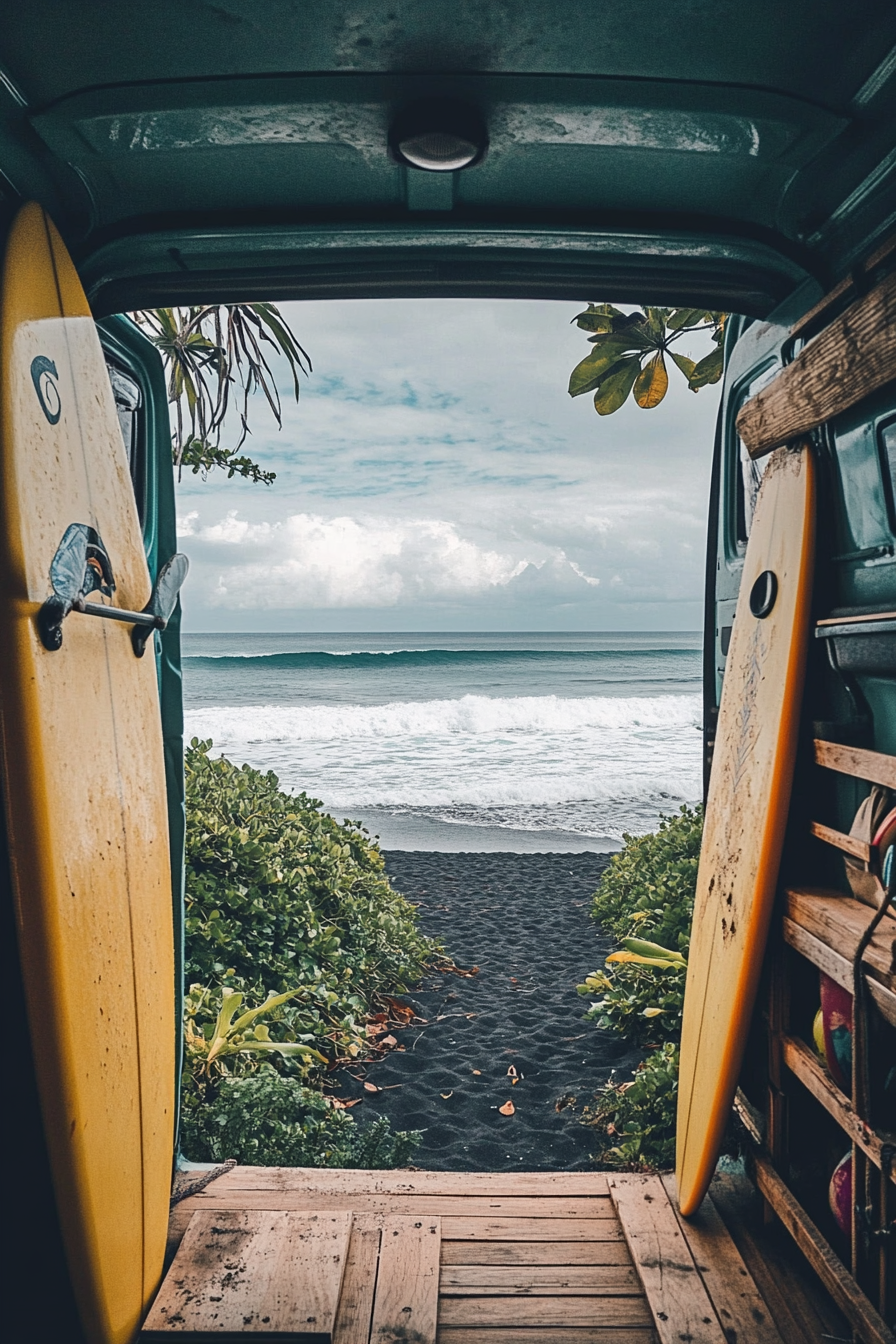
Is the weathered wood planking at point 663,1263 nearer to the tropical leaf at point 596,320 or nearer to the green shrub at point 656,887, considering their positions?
the green shrub at point 656,887

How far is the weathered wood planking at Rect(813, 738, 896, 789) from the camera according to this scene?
1636 mm

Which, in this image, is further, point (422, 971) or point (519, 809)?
point (519, 809)

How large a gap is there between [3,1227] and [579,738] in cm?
1710

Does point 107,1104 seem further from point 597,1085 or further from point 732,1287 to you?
point 597,1085

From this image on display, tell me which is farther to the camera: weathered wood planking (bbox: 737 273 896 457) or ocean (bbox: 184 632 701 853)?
ocean (bbox: 184 632 701 853)

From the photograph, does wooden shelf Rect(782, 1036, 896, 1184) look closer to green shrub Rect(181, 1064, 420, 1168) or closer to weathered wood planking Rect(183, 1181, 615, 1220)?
weathered wood planking Rect(183, 1181, 615, 1220)

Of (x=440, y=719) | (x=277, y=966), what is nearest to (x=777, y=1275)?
(x=277, y=966)

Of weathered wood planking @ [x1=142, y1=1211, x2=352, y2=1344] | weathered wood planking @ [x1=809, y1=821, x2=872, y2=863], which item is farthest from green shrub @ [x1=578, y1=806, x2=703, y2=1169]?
weathered wood planking @ [x1=809, y1=821, x2=872, y2=863]

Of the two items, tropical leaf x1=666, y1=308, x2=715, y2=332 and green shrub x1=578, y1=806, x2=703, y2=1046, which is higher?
tropical leaf x1=666, y1=308, x2=715, y2=332

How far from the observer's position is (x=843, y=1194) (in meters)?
1.77

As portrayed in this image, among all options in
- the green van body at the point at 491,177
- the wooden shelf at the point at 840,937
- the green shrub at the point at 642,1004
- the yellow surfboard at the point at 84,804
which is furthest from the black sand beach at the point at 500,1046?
the wooden shelf at the point at 840,937

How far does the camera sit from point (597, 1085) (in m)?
3.74

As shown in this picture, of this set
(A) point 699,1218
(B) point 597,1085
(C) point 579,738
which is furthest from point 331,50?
(C) point 579,738

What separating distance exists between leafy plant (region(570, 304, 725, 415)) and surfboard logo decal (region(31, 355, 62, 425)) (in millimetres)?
2340
